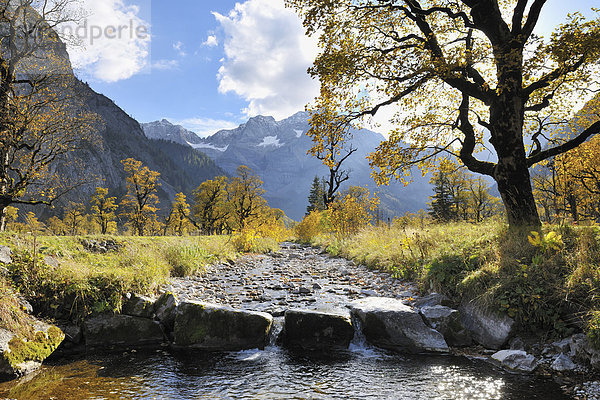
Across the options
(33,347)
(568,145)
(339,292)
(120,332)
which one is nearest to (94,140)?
(120,332)

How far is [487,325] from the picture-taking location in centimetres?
514

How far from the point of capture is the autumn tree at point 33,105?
11.9 metres

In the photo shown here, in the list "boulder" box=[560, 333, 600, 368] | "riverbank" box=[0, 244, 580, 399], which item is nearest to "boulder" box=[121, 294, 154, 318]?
"riverbank" box=[0, 244, 580, 399]

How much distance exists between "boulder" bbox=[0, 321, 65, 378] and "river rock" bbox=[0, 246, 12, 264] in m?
1.74

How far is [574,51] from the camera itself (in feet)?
20.9

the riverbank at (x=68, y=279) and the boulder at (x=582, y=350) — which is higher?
the riverbank at (x=68, y=279)

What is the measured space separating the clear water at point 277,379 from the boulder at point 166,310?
793 mm

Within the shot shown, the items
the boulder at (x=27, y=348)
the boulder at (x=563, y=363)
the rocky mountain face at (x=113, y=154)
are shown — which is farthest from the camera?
the rocky mountain face at (x=113, y=154)

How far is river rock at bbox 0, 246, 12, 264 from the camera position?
5.86 m

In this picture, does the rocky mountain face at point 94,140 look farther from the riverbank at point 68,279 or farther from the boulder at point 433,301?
the boulder at point 433,301

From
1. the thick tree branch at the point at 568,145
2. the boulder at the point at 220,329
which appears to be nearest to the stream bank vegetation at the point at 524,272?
the thick tree branch at the point at 568,145

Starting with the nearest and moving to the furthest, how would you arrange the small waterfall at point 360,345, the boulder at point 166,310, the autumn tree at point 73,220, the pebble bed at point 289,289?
the small waterfall at point 360,345
the boulder at point 166,310
the pebble bed at point 289,289
the autumn tree at point 73,220

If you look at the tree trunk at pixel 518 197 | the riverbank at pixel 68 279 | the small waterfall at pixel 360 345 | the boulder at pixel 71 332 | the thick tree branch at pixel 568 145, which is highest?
the thick tree branch at pixel 568 145

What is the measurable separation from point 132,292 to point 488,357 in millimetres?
6863
